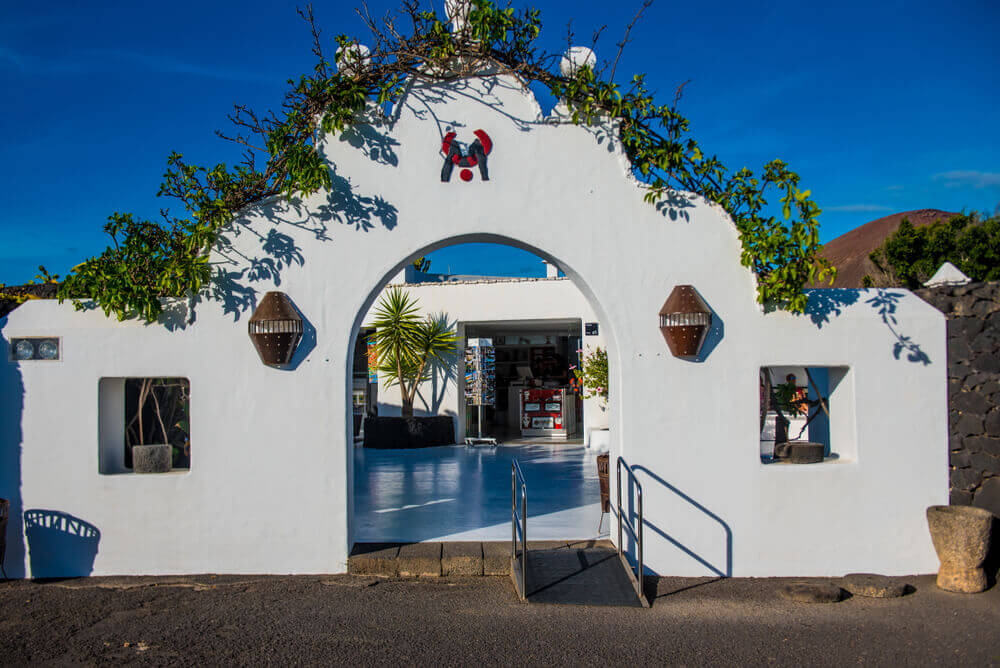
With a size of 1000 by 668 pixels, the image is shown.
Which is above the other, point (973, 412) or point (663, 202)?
point (663, 202)

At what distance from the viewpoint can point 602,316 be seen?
5918mm

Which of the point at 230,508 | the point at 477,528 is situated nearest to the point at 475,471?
the point at 477,528

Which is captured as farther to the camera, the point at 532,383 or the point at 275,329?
the point at 532,383

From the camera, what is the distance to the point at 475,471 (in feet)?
35.8

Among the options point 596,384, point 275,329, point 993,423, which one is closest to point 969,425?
point 993,423

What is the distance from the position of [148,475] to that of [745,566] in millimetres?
4901

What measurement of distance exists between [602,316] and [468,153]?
176 cm

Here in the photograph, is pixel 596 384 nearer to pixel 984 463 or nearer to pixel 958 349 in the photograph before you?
pixel 958 349

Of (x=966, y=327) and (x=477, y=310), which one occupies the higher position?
(x=477, y=310)

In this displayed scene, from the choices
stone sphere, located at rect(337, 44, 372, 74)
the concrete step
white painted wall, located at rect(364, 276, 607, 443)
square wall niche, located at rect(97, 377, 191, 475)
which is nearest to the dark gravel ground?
the concrete step

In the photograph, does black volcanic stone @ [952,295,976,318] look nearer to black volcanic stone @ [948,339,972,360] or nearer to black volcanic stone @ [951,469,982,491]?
black volcanic stone @ [948,339,972,360]

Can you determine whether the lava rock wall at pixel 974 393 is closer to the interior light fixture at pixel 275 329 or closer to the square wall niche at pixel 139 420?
the interior light fixture at pixel 275 329

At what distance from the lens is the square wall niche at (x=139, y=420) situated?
5.92m

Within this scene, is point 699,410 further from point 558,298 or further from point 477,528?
point 558,298
